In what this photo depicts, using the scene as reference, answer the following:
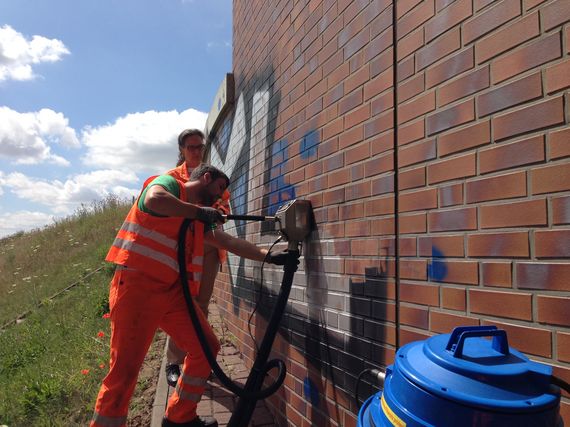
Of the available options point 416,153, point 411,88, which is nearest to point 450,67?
point 411,88

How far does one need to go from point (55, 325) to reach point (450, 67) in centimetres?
667

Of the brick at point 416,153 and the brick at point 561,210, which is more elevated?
the brick at point 416,153

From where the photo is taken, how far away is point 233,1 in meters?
5.45

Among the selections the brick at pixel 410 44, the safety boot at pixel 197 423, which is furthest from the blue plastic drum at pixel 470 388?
the safety boot at pixel 197 423

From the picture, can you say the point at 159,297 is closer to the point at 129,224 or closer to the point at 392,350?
the point at 129,224

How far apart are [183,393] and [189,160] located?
2.05 metres

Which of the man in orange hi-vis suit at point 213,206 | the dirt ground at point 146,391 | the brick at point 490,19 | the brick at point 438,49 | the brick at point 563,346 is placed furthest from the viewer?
the man in orange hi-vis suit at point 213,206

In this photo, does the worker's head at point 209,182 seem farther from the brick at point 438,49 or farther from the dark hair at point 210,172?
the brick at point 438,49

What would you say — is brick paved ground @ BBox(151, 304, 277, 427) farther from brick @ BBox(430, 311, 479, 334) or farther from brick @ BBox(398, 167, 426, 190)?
brick @ BBox(398, 167, 426, 190)

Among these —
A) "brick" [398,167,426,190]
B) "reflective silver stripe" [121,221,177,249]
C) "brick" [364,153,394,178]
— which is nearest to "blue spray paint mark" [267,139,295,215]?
"reflective silver stripe" [121,221,177,249]

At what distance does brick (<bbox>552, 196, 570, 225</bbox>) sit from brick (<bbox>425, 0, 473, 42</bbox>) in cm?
75

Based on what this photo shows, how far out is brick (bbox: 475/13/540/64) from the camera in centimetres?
128

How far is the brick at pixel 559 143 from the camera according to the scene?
45.5 inches

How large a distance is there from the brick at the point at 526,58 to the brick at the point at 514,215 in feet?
1.34
